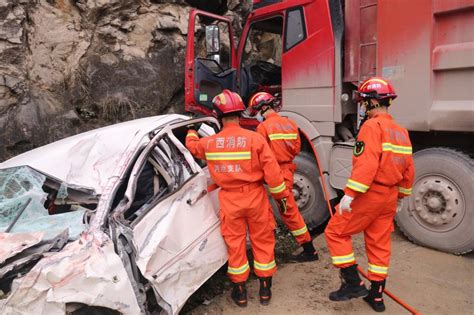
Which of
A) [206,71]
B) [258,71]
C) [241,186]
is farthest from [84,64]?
[241,186]

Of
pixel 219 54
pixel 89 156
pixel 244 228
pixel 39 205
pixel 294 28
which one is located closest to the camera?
pixel 39 205

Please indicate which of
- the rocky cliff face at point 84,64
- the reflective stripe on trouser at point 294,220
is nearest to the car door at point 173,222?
the reflective stripe on trouser at point 294,220

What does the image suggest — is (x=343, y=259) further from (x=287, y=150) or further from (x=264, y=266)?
(x=287, y=150)

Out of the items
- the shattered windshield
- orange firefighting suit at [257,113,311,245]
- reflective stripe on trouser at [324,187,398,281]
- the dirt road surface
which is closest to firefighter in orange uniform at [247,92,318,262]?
orange firefighting suit at [257,113,311,245]

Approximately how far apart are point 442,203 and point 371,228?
1.26 meters

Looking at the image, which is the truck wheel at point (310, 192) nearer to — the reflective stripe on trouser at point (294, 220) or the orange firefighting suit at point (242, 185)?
the reflective stripe on trouser at point (294, 220)

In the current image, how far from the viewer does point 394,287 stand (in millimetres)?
3383

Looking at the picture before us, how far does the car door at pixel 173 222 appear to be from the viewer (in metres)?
2.52

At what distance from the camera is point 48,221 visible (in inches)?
98.3

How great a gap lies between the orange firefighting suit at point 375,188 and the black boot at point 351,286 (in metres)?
0.07

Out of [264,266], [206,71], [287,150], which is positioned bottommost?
[264,266]

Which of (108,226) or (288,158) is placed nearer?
(108,226)

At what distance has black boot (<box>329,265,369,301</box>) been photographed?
3.08m

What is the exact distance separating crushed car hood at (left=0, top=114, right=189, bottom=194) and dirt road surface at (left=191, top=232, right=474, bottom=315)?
135 cm
